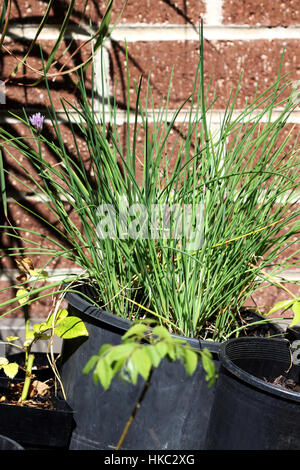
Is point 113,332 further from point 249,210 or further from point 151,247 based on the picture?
point 249,210

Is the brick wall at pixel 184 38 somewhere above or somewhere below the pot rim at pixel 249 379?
above

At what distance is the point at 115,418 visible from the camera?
28.2 inches

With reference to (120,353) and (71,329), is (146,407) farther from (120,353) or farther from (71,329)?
(120,353)

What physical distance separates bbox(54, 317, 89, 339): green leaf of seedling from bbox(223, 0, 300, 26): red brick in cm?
64

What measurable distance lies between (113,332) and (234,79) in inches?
22.1

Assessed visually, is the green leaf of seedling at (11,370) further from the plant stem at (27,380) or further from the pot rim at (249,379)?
the pot rim at (249,379)

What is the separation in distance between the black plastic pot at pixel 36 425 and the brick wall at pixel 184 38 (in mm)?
611

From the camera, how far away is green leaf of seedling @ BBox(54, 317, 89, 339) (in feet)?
2.43

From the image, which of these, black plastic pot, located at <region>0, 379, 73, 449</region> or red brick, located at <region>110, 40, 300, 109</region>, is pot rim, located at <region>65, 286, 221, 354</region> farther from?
red brick, located at <region>110, 40, 300, 109</region>

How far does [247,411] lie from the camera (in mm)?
644

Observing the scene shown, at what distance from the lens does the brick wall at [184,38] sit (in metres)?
1.00

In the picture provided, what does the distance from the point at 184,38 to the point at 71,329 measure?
595 millimetres

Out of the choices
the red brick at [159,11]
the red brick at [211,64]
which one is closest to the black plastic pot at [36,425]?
the red brick at [211,64]

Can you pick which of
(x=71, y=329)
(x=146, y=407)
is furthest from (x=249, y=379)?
(x=71, y=329)
